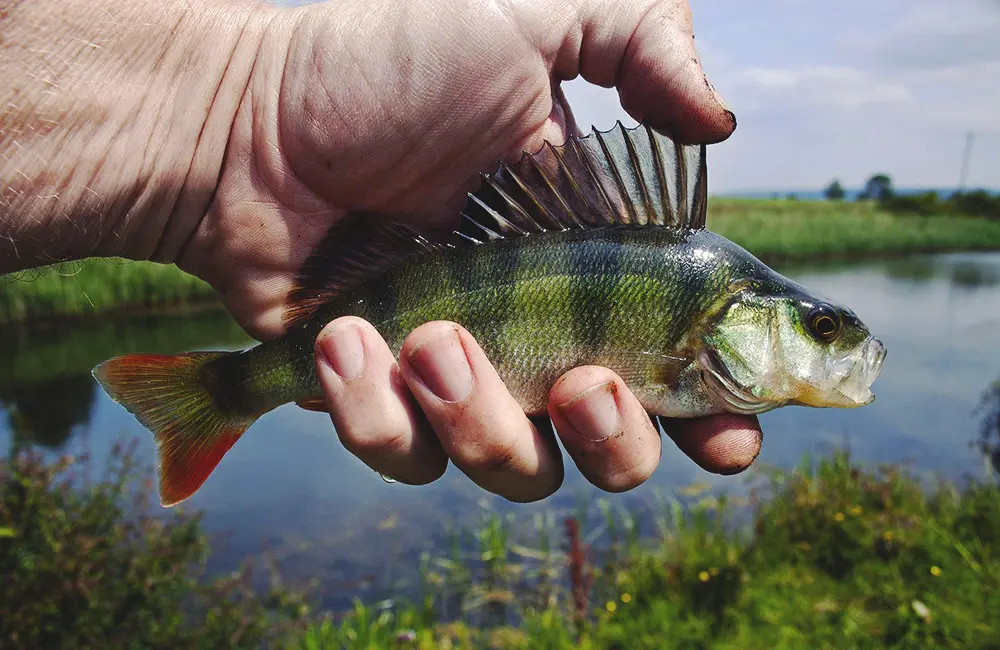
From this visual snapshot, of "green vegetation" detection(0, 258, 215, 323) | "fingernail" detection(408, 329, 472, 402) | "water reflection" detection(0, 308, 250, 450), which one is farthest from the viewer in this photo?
"green vegetation" detection(0, 258, 215, 323)

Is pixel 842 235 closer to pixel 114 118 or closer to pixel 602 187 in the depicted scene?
pixel 602 187

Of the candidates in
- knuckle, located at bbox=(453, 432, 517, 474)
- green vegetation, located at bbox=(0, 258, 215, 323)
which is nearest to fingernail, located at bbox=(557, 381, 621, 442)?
knuckle, located at bbox=(453, 432, 517, 474)

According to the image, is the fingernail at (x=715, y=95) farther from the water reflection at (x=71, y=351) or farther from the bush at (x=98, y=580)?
the water reflection at (x=71, y=351)

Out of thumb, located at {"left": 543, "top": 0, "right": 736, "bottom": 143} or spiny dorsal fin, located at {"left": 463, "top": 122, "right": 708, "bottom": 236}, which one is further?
thumb, located at {"left": 543, "top": 0, "right": 736, "bottom": 143}

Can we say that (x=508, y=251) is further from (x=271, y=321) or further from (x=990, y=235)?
(x=990, y=235)

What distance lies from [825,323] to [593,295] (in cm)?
77

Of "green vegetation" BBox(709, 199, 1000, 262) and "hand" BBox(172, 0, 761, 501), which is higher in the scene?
"hand" BBox(172, 0, 761, 501)

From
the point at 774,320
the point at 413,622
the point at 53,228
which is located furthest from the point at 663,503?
the point at 53,228

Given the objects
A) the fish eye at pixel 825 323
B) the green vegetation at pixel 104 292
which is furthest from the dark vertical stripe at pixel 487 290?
the green vegetation at pixel 104 292

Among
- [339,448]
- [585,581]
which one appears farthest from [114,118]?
[339,448]

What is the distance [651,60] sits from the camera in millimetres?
2830

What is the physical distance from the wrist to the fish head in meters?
2.22

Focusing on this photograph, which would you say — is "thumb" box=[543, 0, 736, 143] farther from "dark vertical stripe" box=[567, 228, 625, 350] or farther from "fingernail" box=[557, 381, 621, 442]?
"fingernail" box=[557, 381, 621, 442]

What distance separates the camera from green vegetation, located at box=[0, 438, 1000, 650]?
474 cm
